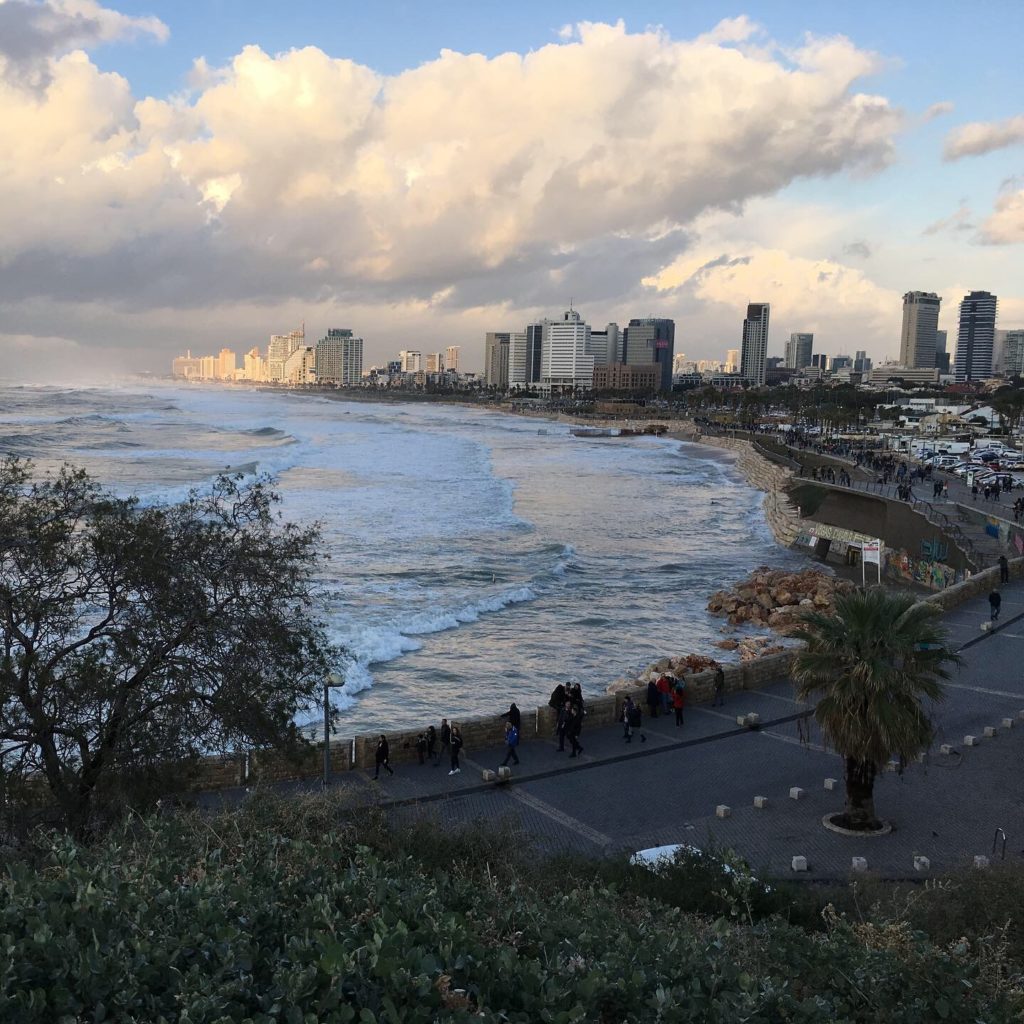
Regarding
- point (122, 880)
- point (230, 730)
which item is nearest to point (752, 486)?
point (230, 730)

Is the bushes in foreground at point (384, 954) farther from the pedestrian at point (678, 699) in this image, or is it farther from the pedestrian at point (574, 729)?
the pedestrian at point (678, 699)

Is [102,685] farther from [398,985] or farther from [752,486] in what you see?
Result: [752,486]

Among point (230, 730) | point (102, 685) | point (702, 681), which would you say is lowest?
point (702, 681)

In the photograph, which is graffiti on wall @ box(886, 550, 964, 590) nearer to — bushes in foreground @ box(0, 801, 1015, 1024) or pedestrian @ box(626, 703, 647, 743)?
pedestrian @ box(626, 703, 647, 743)

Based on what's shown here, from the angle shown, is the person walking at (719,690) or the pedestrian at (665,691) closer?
the pedestrian at (665,691)

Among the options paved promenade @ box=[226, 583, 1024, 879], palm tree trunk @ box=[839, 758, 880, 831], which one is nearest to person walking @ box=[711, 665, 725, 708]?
paved promenade @ box=[226, 583, 1024, 879]

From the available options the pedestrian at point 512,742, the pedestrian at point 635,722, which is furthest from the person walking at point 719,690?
the pedestrian at point 512,742
